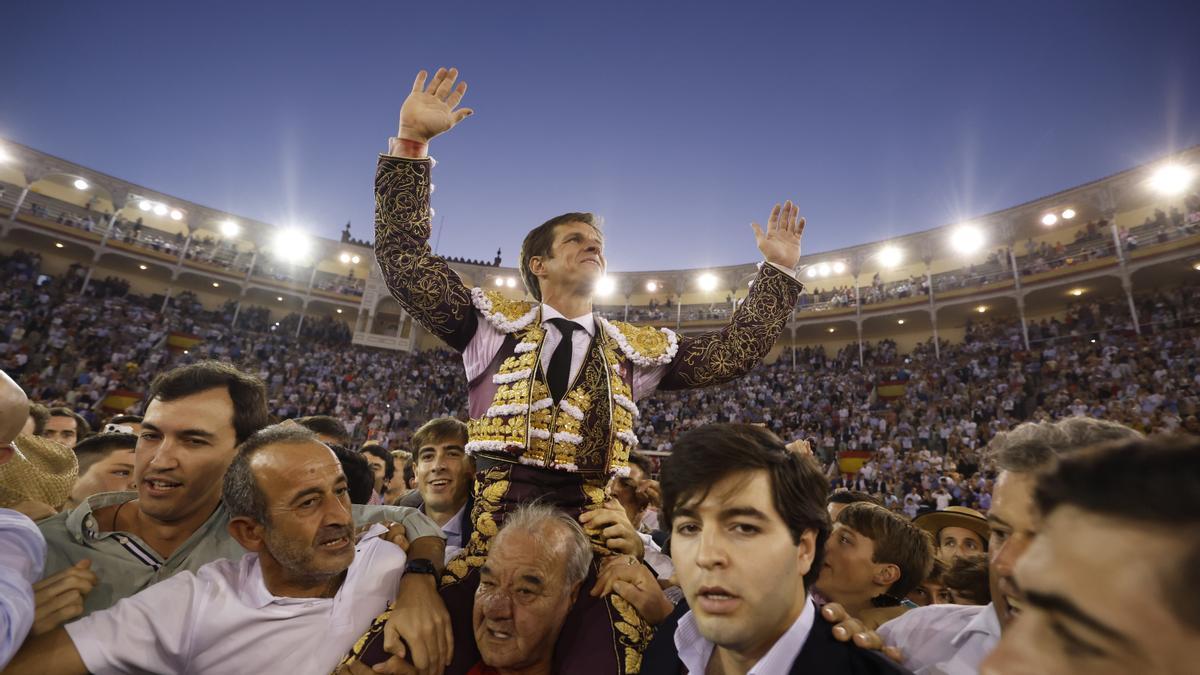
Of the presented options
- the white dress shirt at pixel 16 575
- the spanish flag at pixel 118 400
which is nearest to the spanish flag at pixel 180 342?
the spanish flag at pixel 118 400

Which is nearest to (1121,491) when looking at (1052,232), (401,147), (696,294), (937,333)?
(401,147)

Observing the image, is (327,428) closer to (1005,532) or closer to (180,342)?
(1005,532)

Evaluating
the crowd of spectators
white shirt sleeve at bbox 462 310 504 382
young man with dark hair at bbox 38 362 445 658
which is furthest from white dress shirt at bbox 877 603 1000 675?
the crowd of spectators

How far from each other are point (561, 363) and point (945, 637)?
64.9 inches

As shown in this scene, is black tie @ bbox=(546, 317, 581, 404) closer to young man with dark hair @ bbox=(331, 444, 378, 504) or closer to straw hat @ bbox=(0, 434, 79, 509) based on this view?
young man with dark hair @ bbox=(331, 444, 378, 504)

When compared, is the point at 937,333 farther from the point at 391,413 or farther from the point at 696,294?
the point at 391,413

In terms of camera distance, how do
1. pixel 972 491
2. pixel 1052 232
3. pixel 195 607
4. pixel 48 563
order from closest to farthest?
1. pixel 195 607
2. pixel 48 563
3. pixel 972 491
4. pixel 1052 232

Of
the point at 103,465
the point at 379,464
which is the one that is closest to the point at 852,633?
the point at 103,465

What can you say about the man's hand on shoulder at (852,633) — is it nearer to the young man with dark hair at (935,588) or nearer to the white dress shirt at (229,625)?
the white dress shirt at (229,625)

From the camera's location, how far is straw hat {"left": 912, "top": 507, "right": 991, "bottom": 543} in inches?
158

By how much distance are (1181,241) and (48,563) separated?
25.5m

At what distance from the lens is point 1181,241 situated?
57.8 ft

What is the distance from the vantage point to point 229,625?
1.83 metres

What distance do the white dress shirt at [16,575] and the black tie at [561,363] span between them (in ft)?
5.02
